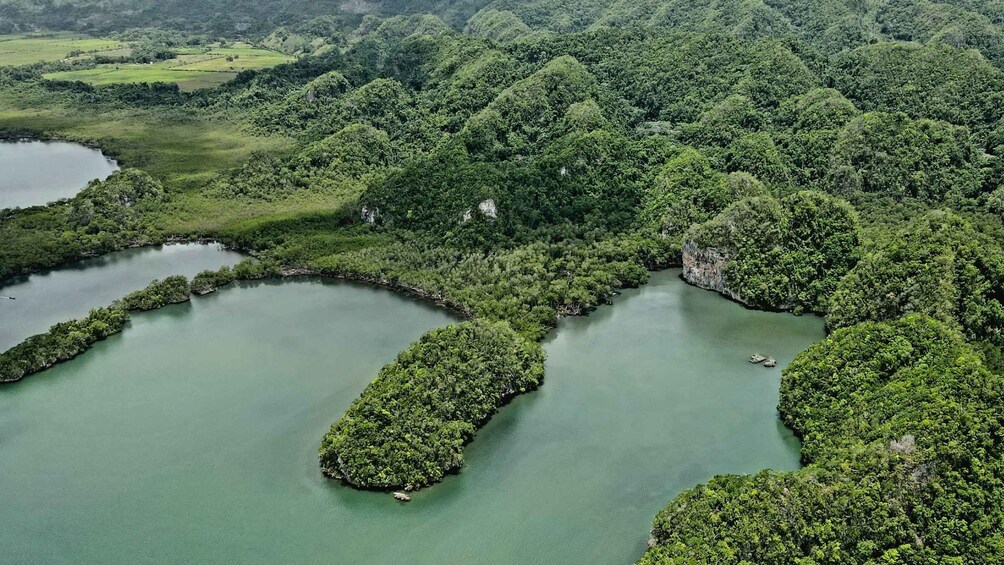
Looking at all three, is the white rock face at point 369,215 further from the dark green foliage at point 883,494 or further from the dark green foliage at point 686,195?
the dark green foliage at point 883,494

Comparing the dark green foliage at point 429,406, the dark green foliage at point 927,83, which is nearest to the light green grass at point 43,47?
the dark green foliage at point 429,406

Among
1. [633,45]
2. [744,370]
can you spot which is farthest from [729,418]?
[633,45]

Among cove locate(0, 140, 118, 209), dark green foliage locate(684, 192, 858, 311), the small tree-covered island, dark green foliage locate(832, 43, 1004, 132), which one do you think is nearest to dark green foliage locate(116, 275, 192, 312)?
the small tree-covered island

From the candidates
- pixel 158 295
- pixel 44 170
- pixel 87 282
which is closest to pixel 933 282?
pixel 158 295

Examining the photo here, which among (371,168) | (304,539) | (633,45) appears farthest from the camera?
(633,45)

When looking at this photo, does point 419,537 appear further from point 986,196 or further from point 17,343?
point 986,196
